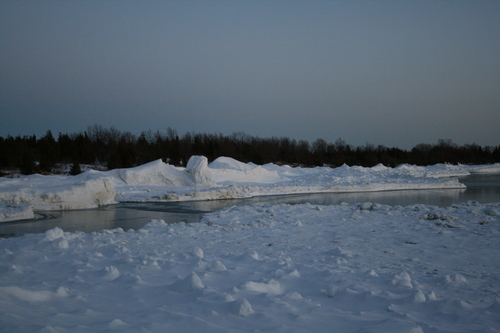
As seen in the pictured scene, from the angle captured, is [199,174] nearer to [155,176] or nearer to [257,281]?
[155,176]

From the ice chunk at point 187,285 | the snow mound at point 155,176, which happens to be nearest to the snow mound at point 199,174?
the snow mound at point 155,176

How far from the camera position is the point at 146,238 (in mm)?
7324

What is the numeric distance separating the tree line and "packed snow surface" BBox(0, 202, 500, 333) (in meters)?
25.0

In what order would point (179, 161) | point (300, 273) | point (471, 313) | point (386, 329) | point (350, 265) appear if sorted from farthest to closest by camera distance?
point (179, 161) → point (350, 265) → point (300, 273) → point (471, 313) → point (386, 329)

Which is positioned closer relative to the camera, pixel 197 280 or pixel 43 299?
pixel 43 299

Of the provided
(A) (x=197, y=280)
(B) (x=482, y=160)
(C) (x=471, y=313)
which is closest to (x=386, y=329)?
(C) (x=471, y=313)

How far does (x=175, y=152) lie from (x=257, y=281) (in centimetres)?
3837

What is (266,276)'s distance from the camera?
462 cm

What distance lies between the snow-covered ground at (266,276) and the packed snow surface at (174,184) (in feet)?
27.1

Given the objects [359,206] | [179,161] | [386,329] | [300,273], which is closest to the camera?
[386,329]

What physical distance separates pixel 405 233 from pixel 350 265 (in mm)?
2948

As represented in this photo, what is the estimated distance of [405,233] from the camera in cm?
750

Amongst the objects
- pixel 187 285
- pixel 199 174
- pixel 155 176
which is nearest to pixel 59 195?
pixel 155 176

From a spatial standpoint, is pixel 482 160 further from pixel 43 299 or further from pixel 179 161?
pixel 43 299
